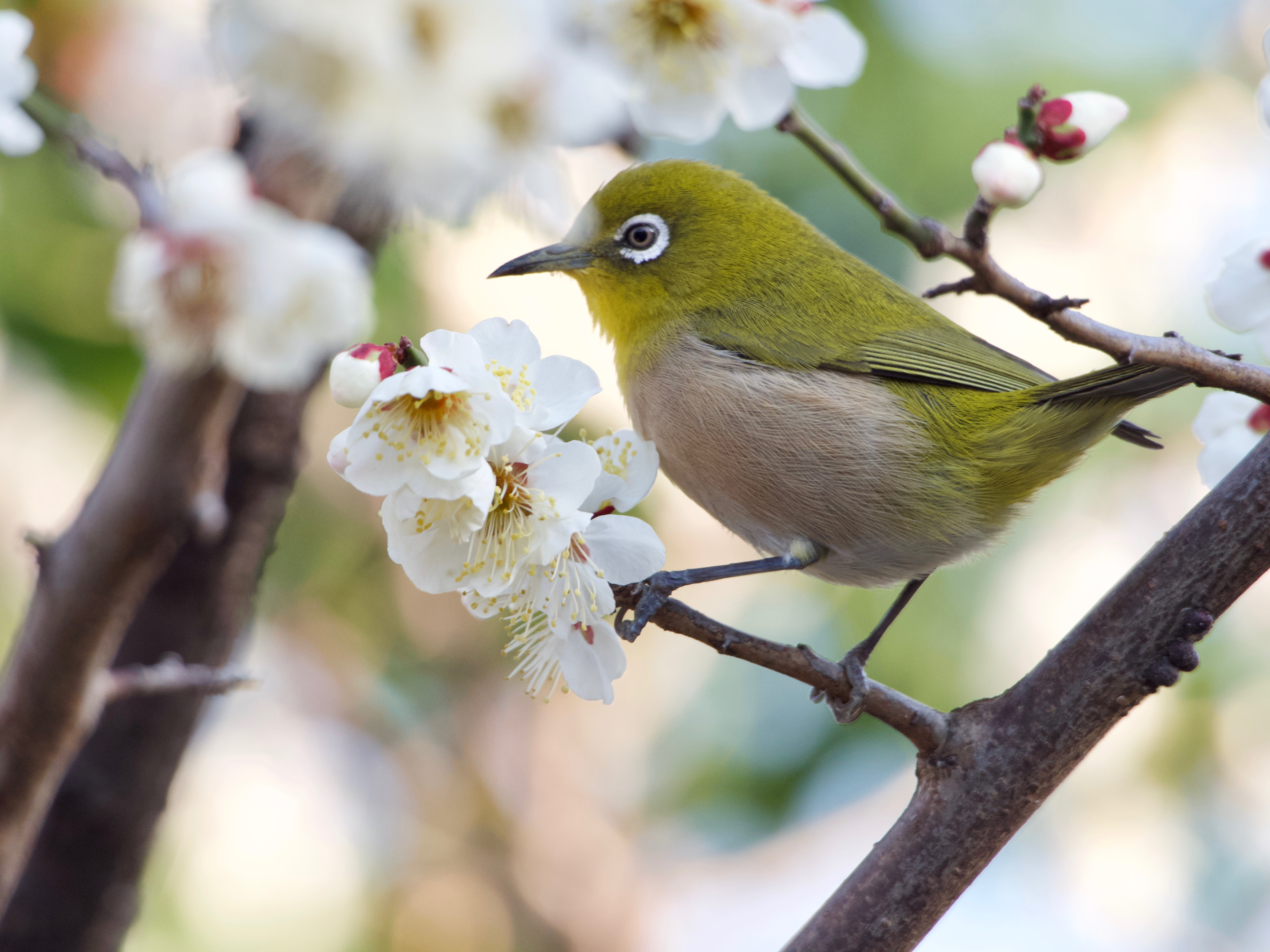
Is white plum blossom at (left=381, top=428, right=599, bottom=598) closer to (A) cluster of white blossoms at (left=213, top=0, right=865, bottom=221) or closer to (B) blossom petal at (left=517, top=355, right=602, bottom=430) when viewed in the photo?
(B) blossom petal at (left=517, top=355, right=602, bottom=430)

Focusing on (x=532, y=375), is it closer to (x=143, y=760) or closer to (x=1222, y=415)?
(x=1222, y=415)

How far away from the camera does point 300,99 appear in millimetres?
2059

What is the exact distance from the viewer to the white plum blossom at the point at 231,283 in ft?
7.07

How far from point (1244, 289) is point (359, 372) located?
1595mm

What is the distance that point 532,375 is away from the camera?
1.74m

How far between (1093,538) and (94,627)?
164 inches

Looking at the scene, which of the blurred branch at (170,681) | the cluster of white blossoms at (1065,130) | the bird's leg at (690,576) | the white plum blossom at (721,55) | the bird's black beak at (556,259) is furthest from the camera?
the bird's black beak at (556,259)

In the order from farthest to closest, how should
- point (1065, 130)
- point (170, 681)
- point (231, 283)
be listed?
point (170, 681) < point (231, 283) < point (1065, 130)

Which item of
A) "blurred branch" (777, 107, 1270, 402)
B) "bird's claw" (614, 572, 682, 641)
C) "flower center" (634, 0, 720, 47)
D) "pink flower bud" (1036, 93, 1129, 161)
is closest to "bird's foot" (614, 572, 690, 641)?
"bird's claw" (614, 572, 682, 641)

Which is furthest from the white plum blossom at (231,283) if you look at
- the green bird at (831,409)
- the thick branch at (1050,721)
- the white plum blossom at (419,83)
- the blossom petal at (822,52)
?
the thick branch at (1050,721)

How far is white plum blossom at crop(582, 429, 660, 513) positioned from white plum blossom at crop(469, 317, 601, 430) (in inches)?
7.4

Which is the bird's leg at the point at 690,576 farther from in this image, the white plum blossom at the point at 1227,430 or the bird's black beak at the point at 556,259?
the bird's black beak at the point at 556,259

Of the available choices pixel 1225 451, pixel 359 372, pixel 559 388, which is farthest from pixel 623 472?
pixel 1225 451

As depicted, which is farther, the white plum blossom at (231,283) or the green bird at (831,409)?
the green bird at (831,409)
